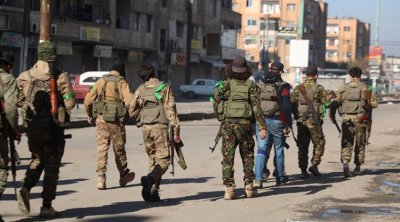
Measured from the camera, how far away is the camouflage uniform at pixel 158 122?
9078 millimetres

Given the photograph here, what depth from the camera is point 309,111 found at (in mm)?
11555

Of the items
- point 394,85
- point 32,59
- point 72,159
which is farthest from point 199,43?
point 72,159

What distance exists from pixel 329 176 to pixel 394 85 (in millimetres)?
91989

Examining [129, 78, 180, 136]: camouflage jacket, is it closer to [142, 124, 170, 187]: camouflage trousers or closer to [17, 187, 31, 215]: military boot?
[142, 124, 170, 187]: camouflage trousers

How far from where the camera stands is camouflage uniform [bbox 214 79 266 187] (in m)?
9.24

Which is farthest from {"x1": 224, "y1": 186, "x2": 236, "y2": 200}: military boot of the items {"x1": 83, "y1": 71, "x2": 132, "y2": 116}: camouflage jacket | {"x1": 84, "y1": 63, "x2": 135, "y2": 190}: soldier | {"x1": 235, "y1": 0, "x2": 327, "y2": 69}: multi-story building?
{"x1": 235, "y1": 0, "x2": 327, "y2": 69}: multi-story building

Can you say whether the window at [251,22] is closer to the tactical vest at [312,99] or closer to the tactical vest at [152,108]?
the tactical vest at [312,99]

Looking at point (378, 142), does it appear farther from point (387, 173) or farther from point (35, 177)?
point (35, 177)

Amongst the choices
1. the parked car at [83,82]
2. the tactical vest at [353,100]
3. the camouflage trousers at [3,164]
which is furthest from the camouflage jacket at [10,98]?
the parked car at [83,82]

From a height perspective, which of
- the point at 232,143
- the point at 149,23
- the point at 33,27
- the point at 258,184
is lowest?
the point at 258,184

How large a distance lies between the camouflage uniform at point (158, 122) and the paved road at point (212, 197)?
1.71ft

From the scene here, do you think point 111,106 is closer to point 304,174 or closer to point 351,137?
point 304,174

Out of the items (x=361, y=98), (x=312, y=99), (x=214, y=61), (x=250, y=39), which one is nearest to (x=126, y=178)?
(x=312, y=99)

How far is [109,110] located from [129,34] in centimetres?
4348
